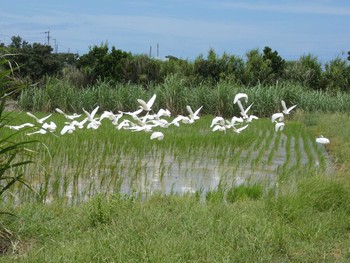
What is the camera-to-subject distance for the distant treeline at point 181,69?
2527cm

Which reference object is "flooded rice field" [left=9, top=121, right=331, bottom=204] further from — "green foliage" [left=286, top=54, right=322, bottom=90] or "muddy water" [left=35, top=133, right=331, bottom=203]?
"green foliage" [left=286, top=54, right=322, bottom=90]

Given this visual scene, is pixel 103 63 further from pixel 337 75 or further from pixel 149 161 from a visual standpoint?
pixel 149 161

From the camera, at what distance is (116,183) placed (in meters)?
7.38

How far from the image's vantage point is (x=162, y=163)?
920cm

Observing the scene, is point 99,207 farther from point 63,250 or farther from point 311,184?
point 311,184

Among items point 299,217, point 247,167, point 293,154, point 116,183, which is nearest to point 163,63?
point 293,154

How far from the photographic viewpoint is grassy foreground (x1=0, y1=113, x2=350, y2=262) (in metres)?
4.39

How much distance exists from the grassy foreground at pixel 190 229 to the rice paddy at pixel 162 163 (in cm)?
58

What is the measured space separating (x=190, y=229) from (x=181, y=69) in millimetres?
21599

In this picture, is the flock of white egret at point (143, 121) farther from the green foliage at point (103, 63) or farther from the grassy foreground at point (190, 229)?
the green foliage at point (103, 63)

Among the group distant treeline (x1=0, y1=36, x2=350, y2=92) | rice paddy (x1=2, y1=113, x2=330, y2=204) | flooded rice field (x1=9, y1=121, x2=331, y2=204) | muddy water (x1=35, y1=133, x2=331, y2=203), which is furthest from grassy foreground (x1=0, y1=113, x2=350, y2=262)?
distant treeline (x1=0, y1=36, x2=350, y2=92)

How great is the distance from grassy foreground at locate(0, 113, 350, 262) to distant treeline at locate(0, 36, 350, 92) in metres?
18.8

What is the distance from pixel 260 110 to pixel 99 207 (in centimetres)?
1564

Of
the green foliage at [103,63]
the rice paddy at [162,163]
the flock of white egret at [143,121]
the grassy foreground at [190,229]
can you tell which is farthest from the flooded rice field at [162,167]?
the green foliage at [103,63]
